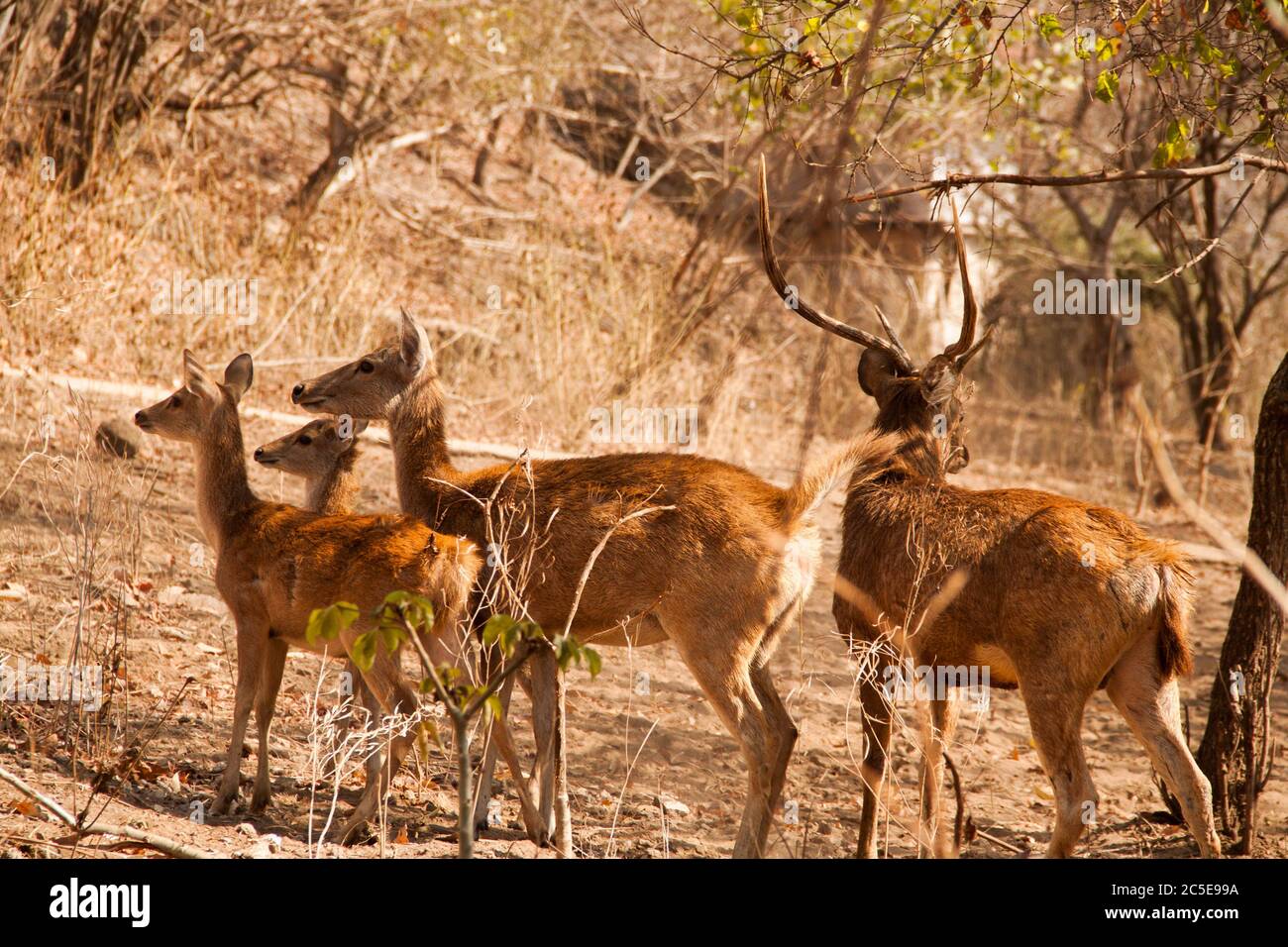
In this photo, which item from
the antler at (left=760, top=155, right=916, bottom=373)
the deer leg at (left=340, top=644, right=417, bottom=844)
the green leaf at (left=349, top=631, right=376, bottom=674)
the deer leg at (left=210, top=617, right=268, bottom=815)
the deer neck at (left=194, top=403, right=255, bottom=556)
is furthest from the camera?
the antler at (left=760, top=155, right=916, bottom=373)

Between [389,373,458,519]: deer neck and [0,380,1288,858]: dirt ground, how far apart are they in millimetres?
1220

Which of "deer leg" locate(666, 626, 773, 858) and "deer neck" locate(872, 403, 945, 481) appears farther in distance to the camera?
"deer neck" locate(872, 403, 945, 481)

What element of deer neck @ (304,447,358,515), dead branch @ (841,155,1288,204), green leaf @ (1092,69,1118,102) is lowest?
deer neck @ (304,447,358,515)

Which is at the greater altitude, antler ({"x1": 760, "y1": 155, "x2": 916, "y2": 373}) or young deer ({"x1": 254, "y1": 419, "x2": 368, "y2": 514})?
antler ({"x1": 760, "y1": 155, "x2": 916, "y2": 373})

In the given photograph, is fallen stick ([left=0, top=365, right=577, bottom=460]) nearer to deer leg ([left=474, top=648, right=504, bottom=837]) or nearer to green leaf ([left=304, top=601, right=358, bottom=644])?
deer leg ([left=474, top=648, right=504, bottom=837])

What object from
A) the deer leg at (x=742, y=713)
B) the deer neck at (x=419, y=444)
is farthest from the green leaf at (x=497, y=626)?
the deer neck at (x=419, y=444)

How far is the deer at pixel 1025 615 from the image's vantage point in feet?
18.3

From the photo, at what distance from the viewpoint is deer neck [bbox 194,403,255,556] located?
6492mm

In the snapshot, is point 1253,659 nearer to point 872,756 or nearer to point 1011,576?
point 1011,576

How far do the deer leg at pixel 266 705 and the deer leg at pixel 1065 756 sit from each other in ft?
10.9

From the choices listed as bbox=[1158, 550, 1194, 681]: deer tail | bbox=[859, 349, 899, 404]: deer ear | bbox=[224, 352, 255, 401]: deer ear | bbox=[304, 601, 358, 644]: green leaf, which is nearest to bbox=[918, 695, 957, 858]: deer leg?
bbox=[1158, 550, 1194, 681]: deer tail
